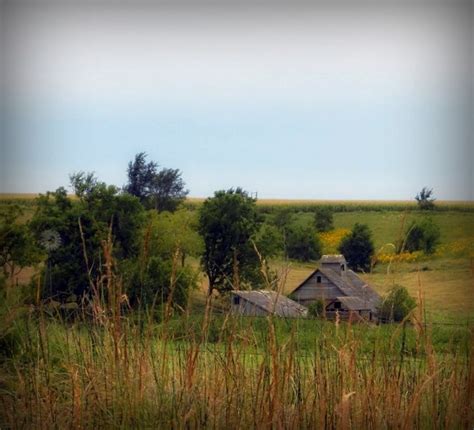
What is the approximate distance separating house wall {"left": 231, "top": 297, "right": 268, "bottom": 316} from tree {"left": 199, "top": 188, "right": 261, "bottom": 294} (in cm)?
9

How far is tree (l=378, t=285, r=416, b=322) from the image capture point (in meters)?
3.57

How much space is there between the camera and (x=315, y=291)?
3.58 meters

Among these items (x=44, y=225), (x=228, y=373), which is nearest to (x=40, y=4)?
(x=44, y=225)

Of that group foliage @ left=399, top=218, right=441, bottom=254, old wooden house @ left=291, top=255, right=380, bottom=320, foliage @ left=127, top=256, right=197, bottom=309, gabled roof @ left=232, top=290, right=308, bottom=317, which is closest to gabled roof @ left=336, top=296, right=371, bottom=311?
old wooden house @ left=291, top=255, right=380, bottom=320

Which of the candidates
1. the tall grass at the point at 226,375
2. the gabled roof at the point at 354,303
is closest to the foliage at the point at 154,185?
the tall grass at the point at 226,375

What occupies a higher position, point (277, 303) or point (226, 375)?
point (277, 303)

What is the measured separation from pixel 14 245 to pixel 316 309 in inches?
50.9

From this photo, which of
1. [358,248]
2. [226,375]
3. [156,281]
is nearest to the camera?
[226,375]

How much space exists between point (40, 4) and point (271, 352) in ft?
5.55

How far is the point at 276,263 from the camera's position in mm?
3604

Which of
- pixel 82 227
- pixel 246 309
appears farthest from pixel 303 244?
pixel 82 227

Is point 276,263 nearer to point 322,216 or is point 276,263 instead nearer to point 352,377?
point 322,216

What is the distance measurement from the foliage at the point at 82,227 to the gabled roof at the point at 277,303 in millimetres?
517

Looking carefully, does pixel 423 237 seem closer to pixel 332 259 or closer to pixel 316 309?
pixel 332 259
